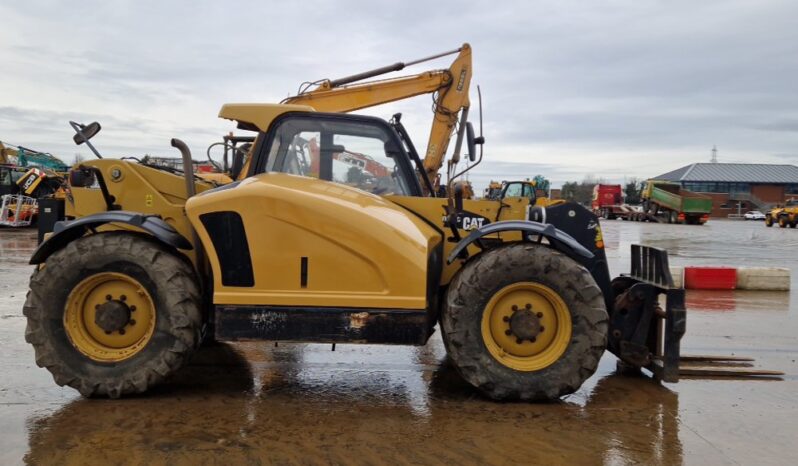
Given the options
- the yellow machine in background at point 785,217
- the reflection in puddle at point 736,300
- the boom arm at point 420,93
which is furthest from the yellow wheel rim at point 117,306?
the yellow machine in background at point 785,217

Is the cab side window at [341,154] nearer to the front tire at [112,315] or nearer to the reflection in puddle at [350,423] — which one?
the front tire at [112,315]

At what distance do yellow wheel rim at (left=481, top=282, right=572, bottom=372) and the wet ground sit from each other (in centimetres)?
35

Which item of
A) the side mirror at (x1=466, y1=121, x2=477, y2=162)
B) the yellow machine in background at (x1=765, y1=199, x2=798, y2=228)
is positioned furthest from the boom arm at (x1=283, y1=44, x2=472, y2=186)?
the yellow machine in background at (x1=765, y1=199, x2=798, y2=228)

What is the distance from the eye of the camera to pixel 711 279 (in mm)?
10672

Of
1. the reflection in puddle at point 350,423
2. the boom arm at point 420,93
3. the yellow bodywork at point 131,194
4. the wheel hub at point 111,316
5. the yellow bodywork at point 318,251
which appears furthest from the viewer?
the boom arm at point 420,93

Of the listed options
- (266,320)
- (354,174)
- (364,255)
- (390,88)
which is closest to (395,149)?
(354,174)

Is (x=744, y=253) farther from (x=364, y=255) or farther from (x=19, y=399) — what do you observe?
(x=19, y=399)

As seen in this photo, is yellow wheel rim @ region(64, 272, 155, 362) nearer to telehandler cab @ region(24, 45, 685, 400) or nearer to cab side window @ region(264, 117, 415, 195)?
telehandler cab @ region(24, 45, 685, 400)

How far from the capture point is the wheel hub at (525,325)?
4562 millimetres

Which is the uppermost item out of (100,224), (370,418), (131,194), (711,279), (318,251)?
(131,194)

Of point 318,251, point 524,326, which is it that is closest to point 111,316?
point 318,251

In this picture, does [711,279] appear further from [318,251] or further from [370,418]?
[318,251]

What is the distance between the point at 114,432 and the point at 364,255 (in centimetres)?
191

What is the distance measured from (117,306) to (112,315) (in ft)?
0.23
